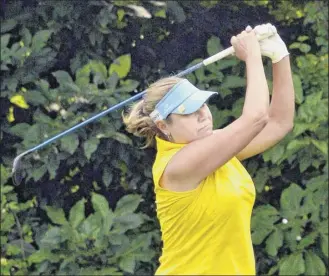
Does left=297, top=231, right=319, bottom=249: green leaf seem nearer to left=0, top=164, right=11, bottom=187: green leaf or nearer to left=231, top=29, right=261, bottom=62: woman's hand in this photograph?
left=0, top=164, right=11, bottom=187: green leaf

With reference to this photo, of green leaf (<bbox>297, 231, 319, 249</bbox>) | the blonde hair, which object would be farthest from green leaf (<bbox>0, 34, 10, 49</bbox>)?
the blonde hair

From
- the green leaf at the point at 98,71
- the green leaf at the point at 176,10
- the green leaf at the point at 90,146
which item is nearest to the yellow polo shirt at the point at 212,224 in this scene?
the green leaf at the point at 90,146

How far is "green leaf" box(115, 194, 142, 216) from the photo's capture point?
5.36 meters

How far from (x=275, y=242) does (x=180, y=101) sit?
2425mm

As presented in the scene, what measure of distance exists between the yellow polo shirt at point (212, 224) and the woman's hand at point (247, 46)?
34cm

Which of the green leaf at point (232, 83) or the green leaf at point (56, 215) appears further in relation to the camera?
the green leaf at point (232, 83)

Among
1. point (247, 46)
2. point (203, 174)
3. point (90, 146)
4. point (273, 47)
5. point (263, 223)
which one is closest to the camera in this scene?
point (203, 174)

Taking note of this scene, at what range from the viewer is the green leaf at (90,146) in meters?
5.17

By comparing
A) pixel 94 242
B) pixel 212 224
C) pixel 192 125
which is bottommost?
pixel 94 242

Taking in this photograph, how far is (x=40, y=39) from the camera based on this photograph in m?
5.28

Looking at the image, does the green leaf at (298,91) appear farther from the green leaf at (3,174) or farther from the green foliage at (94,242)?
the green leaf at (3,174)

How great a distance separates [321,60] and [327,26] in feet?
0.68

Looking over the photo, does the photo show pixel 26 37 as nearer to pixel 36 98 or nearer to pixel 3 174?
pixel 36 98

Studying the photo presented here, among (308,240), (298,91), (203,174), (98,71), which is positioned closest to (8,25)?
(98,71)
